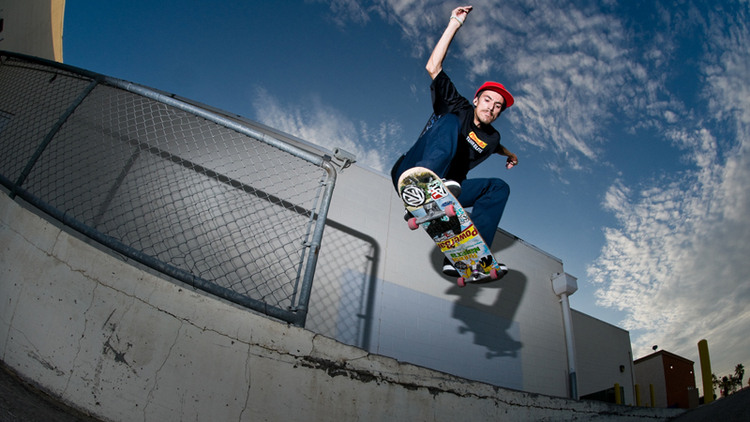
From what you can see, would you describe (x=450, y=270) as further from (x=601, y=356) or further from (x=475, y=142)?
(x=601, y=356)

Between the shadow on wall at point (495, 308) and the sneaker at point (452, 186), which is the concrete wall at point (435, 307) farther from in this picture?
the sneaker at point (452, 186)

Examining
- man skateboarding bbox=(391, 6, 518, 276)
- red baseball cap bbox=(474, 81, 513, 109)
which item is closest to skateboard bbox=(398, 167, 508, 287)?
man skateboarding bbox=(391, 6, 518, 276)

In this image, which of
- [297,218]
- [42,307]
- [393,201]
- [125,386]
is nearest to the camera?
[125,386]

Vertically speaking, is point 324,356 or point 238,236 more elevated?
point 238,236

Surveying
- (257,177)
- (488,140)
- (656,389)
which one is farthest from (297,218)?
(656,389)

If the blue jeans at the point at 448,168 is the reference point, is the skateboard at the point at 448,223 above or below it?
below

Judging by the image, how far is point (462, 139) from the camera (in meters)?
3.56

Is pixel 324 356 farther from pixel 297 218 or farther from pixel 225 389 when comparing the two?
pixel 297 218

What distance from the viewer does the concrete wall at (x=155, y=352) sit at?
1.64m

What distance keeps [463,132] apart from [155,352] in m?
3.14

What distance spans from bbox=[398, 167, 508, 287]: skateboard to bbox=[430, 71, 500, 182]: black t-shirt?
644mm

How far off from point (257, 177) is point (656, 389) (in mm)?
19590

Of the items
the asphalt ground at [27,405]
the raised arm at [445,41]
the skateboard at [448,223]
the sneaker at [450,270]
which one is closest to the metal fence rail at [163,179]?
the skateboard at [448,223]

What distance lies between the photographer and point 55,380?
1.64m
